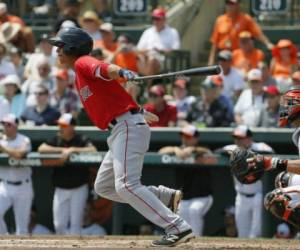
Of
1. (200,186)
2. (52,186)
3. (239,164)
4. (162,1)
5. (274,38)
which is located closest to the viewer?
(239,164)

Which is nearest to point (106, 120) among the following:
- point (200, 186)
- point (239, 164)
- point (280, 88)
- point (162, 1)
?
point (239, 164)

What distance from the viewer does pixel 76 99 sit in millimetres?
12570

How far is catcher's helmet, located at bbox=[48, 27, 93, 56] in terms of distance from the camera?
730 centimetres

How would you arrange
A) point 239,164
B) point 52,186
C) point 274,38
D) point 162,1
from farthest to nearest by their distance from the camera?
point 162,1, point 274,38, point 52,186, point 239,164

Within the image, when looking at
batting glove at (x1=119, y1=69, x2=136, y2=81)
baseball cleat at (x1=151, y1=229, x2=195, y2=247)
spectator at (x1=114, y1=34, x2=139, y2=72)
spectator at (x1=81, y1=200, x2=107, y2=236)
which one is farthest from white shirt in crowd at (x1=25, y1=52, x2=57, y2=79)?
batting glove at (x1=119, y1=69, x2=136, y2=81)

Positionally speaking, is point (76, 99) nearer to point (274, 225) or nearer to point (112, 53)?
point (112, 53)

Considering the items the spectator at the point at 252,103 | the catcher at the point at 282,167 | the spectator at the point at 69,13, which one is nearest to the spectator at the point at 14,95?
the spectator at the point at 69,13

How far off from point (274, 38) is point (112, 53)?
2353 millimetres

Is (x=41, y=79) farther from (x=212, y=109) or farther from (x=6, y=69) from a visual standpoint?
(x=212, y=109)

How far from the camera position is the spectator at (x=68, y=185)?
11680 mm

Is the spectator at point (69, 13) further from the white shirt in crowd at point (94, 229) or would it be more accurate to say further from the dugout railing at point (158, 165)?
the white shirt in crowd at point (94, 229)

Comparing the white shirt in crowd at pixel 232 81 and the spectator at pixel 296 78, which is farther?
the white shirt in crowd at pixel 232 81

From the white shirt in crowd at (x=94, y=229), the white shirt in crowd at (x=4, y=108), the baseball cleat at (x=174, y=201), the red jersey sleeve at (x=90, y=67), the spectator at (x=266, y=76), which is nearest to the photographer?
the red jersey sleeve at (x=90, y=67)

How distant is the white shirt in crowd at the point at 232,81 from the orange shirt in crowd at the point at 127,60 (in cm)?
124
